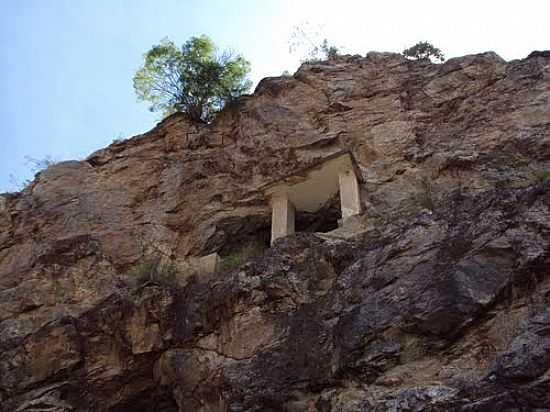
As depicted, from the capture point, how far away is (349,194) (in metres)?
13.5

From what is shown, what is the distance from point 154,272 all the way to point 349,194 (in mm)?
4047

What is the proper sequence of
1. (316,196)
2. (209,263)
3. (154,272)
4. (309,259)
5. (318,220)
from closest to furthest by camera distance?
(309,259) → (154,272) → (209,263) → (316,196) → (318,220)

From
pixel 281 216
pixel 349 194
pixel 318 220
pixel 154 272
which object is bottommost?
pixel 154 272

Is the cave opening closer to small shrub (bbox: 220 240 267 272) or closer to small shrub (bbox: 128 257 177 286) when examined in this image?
small shrub (bbox: 220 240 267 272)

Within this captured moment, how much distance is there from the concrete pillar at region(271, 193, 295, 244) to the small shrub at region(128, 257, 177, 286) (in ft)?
7.02

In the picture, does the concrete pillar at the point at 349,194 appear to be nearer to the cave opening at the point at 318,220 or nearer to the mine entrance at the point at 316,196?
the mine entrance at the point at 316,196

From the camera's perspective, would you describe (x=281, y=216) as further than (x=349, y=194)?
Yes

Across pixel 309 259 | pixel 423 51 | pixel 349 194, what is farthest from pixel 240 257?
pixel 423 51

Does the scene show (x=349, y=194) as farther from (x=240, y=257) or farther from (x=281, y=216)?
(x=240, y=257)

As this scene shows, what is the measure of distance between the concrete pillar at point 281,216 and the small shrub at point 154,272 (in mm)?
2140

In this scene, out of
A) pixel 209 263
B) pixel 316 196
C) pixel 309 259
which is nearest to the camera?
pixel 309 259

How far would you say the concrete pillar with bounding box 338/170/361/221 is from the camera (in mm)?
13078

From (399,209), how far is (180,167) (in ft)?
17.9

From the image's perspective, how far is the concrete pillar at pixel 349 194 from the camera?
42.9ft
